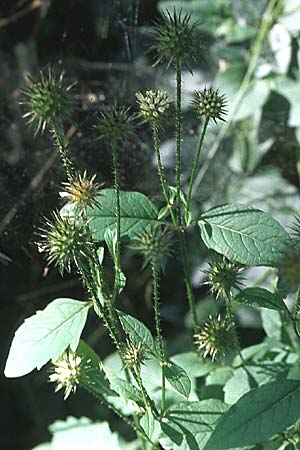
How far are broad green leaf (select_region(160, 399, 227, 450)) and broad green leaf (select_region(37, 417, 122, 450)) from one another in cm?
25

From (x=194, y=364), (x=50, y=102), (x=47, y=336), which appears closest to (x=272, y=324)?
(x=194, y=364)

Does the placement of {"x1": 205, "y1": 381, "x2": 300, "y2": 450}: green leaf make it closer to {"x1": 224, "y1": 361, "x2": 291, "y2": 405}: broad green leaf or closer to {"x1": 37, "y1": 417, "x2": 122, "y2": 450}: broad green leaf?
{"x1": 224, "y1": 361, "x2": 291, "y2": 405}: broad green leaf

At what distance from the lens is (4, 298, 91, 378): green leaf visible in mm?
800

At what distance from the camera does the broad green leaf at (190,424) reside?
0.80 metres

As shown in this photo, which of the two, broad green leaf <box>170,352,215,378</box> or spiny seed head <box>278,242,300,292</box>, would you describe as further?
broad green leaf <box>170,352,215,378</box>

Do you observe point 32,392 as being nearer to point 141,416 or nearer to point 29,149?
point 29,149

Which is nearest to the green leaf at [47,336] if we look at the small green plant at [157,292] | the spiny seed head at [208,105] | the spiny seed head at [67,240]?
the small green plant at [157,292]

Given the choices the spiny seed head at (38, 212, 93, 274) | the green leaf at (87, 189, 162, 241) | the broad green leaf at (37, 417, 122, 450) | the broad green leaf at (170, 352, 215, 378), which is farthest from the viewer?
the broad green leaf at (37, 417, 122, 450)

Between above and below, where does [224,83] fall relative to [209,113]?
above

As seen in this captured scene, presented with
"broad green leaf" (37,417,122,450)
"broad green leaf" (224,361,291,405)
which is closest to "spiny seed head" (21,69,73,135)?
"broad green leaf" (224,361,291,405)

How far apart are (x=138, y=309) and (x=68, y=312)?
932 mm

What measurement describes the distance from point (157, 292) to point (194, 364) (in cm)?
21

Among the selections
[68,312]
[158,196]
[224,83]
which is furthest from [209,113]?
[224,83]

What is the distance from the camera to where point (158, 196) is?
1126mm
